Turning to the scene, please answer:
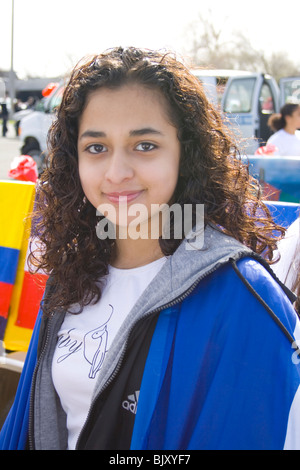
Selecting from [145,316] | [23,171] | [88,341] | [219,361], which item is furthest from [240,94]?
[219,361]

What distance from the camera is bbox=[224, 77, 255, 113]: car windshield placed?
11.8m

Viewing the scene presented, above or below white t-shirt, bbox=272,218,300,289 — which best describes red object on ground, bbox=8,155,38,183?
above

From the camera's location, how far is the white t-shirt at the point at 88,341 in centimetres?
133

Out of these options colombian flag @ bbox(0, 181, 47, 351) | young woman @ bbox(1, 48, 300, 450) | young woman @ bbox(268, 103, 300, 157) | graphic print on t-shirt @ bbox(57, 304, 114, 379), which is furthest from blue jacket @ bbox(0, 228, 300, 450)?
young woman @ bbox(268, 103, 300, 157)

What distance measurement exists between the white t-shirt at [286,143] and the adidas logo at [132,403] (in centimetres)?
508

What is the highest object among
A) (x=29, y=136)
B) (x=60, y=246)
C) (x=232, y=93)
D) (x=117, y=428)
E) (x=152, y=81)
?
(x=232, y=93)

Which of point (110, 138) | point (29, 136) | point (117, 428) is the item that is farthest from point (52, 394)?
point (29, 136)

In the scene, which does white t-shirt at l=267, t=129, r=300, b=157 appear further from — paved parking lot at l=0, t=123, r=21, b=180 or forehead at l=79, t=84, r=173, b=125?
paved parking lot at l=0, t=123, r=21, b=180

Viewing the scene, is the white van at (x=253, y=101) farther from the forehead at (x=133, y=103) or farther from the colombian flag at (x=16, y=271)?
the forehead at (x=133, y=103)

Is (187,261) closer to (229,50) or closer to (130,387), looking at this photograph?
(130,387)

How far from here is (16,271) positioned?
126 inches

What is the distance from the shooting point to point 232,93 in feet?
39.4

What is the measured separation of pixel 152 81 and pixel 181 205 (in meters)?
0.36

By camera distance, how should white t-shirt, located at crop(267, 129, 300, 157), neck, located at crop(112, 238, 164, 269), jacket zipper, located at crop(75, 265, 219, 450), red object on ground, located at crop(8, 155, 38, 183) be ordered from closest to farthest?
jacket zipper, located at crop(75, 265, 219, 450) < neck, located at crop(112, 238, 164, 269) < red object on ground, located at crop(8, 155, 38, 183) < white t-shirt, located at crop(267, 129, 300, 157)
